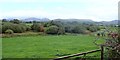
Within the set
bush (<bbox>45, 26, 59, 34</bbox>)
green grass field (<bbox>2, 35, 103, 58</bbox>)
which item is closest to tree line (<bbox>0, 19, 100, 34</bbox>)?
bush (<bbox>45, 26, 59, 34</bbox>)

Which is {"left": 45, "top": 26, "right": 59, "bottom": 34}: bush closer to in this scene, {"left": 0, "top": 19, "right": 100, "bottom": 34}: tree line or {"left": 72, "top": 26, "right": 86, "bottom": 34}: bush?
{"left": 0, "top": 19, "right": 100, "bottom": 34}: tree line

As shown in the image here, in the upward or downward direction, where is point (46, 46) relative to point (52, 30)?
downward

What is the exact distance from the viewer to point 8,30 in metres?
3.90

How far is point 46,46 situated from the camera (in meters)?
4.04

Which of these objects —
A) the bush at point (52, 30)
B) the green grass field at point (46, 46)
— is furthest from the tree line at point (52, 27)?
the green grass field at point (46, 46)

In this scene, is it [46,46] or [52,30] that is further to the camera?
[52,30]

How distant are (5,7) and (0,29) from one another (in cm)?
53

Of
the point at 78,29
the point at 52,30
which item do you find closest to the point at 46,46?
the point at 52,30

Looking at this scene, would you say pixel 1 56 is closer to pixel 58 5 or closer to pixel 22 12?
pixel 22 12

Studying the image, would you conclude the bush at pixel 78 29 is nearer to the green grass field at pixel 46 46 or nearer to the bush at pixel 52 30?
the green grass field at pixel 46 46

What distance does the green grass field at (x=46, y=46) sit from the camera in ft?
12.2

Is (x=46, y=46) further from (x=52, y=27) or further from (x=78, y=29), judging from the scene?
(x=78, y=29)

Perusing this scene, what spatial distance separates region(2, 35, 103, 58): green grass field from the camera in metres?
3.71

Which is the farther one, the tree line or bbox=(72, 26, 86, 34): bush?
bbox=(72, 26, 86, 34): bush
